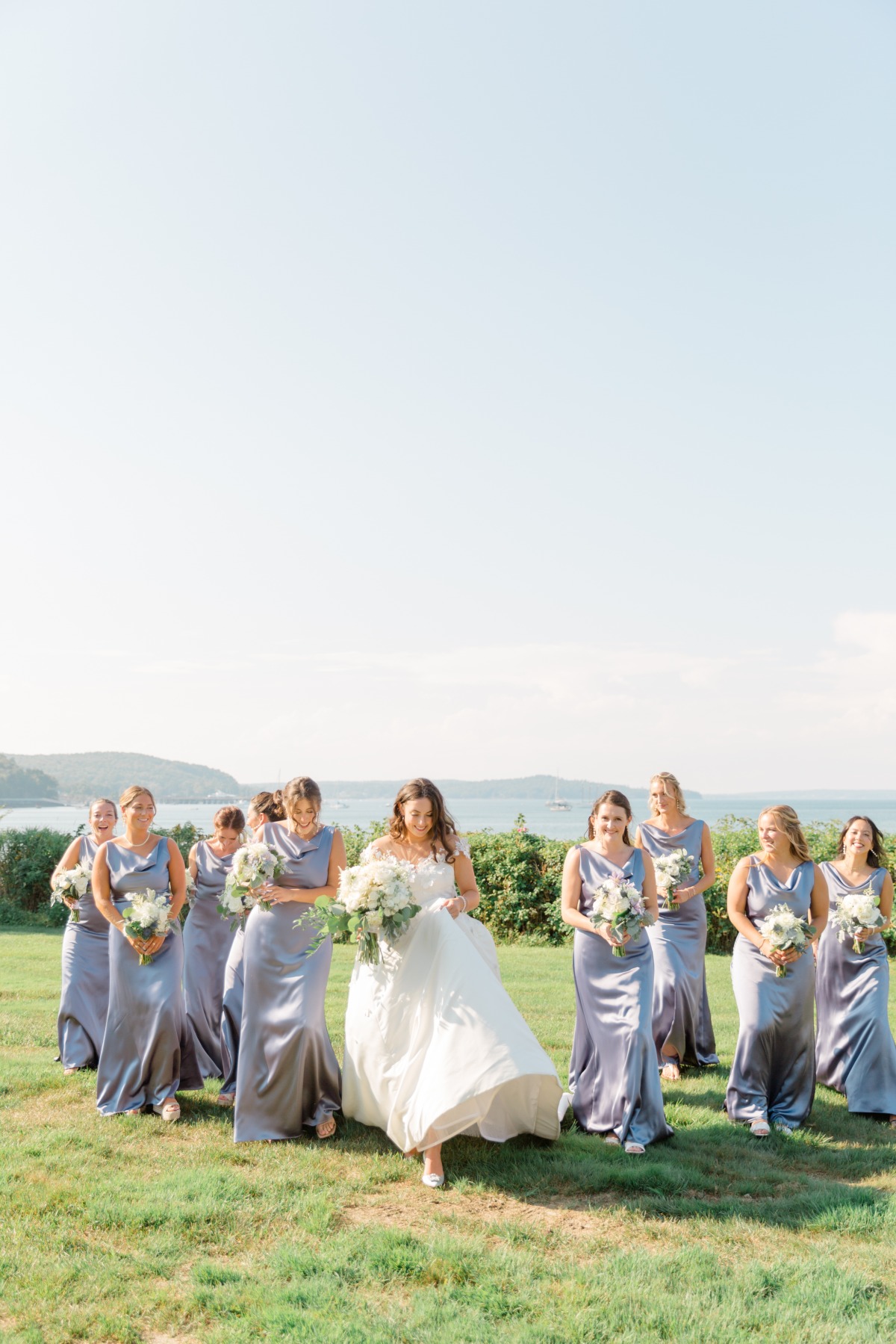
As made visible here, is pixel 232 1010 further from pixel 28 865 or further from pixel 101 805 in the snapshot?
pixel 28 865

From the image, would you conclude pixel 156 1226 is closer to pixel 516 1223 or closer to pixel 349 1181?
pixel 349 1181

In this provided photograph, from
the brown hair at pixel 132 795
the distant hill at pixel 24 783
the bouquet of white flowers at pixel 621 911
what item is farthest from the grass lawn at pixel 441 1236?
the distant hill at pixel 24 783

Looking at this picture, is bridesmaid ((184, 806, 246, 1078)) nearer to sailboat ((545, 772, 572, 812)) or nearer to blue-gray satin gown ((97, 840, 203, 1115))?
blue-gray satin gown ((97, 840, 203, 1115))

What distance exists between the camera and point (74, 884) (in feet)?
31.9

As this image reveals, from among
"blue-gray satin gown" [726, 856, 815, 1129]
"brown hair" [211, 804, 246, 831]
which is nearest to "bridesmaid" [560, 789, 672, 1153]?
"blue-gray satin gown" [726, 856, 815, 1129]

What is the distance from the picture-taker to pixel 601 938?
7.98 m

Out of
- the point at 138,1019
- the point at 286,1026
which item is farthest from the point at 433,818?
the point at 138,1019

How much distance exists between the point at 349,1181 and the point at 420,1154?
61cm

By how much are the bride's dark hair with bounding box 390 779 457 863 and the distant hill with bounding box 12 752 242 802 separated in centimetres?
5038

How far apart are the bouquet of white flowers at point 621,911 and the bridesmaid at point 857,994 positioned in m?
2.27

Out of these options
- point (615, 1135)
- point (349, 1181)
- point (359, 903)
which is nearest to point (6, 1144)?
point (349, 1181)

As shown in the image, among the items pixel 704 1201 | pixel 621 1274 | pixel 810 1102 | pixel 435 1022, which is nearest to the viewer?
pixel 621 1274

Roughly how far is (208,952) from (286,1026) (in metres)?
2.20

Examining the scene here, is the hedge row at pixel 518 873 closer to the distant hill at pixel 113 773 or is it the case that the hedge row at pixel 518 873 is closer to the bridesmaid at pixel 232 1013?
the bridesmaid at pixel 232 1013
